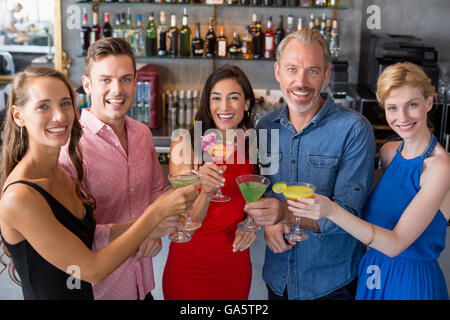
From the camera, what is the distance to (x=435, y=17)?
4770 mm

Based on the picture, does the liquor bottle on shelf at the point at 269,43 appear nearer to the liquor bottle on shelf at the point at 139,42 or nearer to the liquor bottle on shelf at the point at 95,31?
the liquor bottle on shelf at the point at 139,42

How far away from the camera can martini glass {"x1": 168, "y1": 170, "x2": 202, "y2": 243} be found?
1.82 metres

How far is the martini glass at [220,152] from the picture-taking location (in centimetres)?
208

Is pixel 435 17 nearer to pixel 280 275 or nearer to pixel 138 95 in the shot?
pixel 138 95

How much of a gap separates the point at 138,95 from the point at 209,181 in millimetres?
2592

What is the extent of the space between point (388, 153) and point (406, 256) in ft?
1.35

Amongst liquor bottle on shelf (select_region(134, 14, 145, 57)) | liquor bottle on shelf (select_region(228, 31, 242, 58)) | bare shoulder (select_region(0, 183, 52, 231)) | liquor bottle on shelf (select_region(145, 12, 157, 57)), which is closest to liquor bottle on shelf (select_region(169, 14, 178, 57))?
liquor bottle on shelf (select_region(145, 12, 157, 57))

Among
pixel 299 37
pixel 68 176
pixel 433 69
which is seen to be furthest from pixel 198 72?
pixel 68 176

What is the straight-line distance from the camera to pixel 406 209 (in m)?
1.73

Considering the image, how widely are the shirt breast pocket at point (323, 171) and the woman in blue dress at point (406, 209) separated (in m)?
0.22

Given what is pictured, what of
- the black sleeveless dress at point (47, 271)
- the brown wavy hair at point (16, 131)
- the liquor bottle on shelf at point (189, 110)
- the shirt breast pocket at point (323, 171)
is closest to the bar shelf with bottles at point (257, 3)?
the liquor bottle on shelf at point (189, 110)

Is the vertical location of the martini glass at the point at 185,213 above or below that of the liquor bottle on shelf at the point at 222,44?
below

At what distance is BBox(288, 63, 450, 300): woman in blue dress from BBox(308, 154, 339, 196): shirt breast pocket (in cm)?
22
